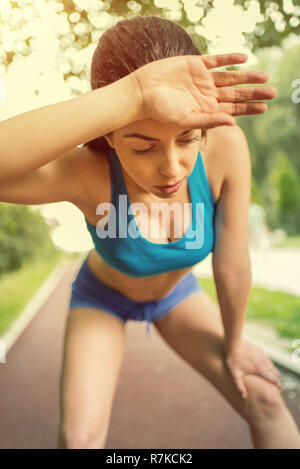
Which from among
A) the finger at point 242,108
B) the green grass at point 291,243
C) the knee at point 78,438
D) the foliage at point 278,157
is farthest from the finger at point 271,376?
the green grass at point 291,243

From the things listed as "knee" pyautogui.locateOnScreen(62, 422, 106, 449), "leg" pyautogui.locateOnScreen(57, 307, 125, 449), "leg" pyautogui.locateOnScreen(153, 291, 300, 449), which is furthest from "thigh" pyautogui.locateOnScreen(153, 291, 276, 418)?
"knee" pyautogui.locateOnScreen(62, 422, 106, 449)

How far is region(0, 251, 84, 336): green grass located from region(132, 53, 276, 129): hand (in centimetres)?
249

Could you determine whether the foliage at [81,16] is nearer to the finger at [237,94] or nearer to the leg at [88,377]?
the finger at [237,94]

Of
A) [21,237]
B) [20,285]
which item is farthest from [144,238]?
[20,285]

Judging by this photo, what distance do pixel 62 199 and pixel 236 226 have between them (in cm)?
42

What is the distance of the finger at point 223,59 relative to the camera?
89 centimetres

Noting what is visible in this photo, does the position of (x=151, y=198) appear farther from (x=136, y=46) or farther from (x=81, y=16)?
(x=81, y=16)

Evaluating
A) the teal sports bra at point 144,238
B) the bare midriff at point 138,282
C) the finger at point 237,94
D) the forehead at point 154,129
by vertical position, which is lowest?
A: the bare midriff at point 138,282

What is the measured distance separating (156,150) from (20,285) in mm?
3344

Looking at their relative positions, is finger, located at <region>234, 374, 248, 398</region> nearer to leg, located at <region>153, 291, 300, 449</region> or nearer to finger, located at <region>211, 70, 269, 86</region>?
leg, located at <region>153, 291, 300, 449</region>

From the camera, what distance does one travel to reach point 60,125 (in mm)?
877

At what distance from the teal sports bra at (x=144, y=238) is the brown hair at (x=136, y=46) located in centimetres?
21

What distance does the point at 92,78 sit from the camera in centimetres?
107
